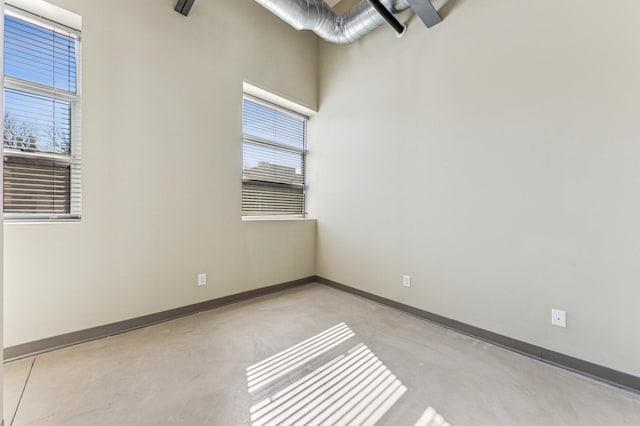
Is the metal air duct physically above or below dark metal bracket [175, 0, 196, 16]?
above

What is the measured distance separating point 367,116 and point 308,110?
1.00 metres

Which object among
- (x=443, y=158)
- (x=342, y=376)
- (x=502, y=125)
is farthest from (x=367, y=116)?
(x=342, y=376)

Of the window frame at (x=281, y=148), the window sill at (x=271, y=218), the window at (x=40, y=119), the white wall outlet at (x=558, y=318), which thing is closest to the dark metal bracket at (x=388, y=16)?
the window frame at (x=281, y=148)

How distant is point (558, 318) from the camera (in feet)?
6.12

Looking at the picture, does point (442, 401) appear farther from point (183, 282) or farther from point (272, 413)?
point (183, 282)

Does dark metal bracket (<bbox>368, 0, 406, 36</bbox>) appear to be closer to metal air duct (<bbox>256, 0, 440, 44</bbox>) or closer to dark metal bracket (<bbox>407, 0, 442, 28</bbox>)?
metal air duct (<bbox>256, 0, 440, 44</bbox>)

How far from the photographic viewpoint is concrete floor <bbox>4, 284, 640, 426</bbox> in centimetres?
137

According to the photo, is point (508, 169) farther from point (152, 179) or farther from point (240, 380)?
point (152, 179)

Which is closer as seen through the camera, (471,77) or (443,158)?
(471,77)

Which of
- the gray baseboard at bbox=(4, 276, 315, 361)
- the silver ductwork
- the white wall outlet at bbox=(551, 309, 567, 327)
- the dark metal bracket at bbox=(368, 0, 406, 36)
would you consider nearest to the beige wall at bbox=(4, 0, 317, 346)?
the gray baseboard at bbox=(4, 276, 315, 361)

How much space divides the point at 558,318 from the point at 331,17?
3479 mm

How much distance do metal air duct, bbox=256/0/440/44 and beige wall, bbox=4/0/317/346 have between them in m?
0.65

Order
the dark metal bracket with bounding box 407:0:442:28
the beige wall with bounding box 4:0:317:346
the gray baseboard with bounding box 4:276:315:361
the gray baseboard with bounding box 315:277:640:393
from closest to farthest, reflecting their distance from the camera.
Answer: the gray baseboard with bounding box 315:277:640:393 < the gray baseboard with bounding box 4:276:315:361 < the beige wall with bounding box 4:0:317:346 < the dark metal bracket with bounding box 407:0:442:28

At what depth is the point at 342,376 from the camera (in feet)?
5.59
